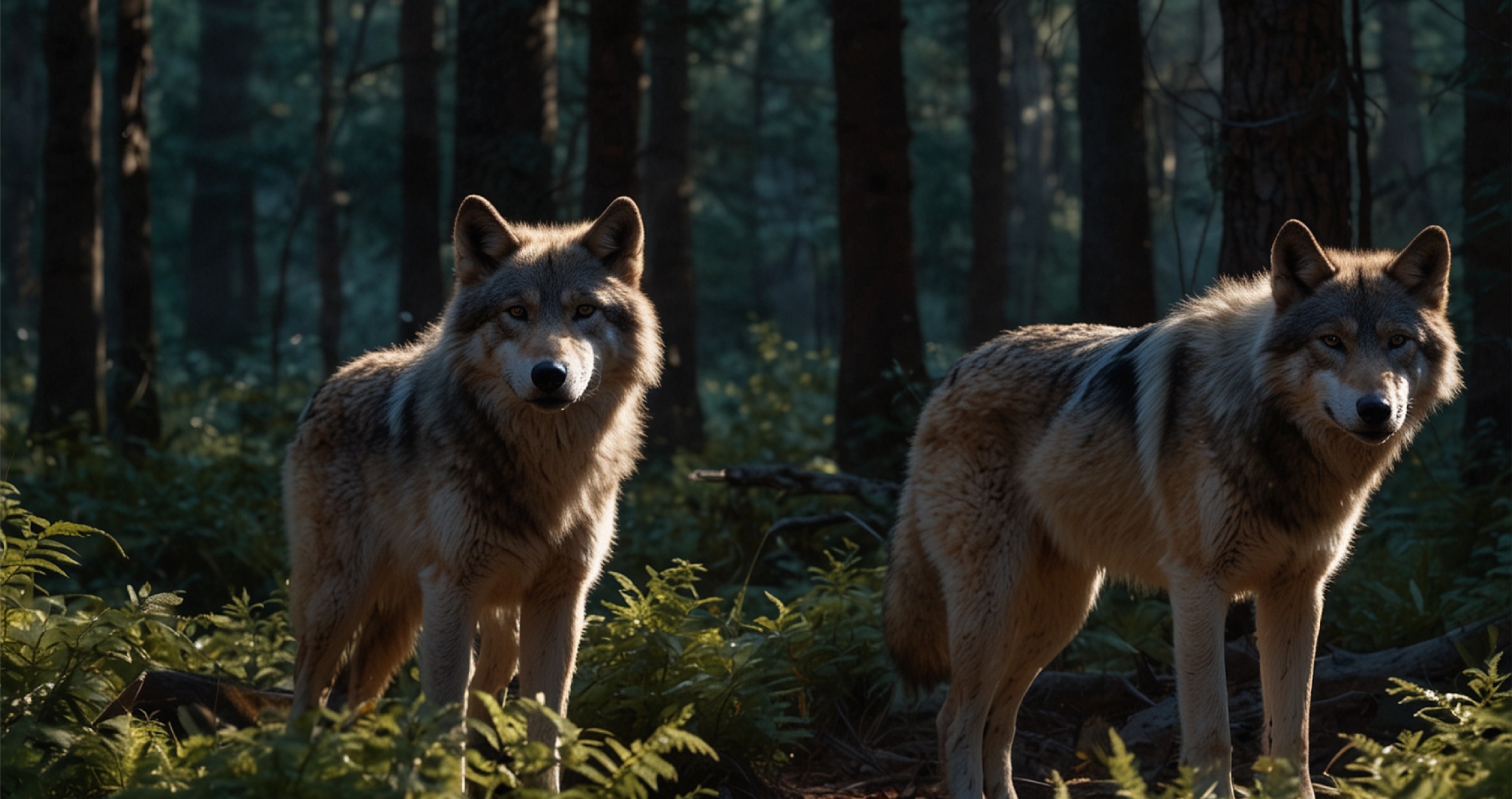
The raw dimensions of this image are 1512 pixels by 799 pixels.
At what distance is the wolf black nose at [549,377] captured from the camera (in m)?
4.15

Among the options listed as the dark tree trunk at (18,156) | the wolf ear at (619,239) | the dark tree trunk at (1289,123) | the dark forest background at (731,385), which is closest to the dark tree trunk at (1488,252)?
the dark forest background at (731,385)

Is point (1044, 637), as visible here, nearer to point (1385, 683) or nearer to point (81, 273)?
point (1385, 683)

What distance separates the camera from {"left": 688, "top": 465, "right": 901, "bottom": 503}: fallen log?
7176 millimetres

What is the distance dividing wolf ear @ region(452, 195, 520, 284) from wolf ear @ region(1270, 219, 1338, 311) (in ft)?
9.86

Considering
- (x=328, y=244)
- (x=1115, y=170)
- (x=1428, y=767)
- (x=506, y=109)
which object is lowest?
(x=1428, y=767)

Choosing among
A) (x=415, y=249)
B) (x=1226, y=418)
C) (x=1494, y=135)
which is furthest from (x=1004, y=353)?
(x=415, y=249)

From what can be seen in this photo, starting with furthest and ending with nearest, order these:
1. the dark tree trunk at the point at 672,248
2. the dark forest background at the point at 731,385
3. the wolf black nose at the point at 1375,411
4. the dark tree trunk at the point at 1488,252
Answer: the dark tree trunk at the point at 672,248 → the dark tree trunk at the point at 1488,252 → the dark forest background at the point at 731,385 → the wolf black nose at the point at 1375,411

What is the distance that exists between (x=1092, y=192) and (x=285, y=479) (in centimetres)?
768

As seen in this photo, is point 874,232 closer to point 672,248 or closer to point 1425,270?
point 672,248

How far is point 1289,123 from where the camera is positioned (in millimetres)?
6285

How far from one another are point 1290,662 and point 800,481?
11.2 feet

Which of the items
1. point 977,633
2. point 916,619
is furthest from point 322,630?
point 977,633

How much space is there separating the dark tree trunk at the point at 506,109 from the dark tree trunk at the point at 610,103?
0.40 metres

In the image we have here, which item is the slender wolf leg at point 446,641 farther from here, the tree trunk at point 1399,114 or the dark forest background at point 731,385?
the tree trunk at point 1399,114
